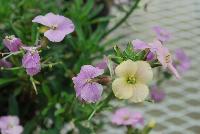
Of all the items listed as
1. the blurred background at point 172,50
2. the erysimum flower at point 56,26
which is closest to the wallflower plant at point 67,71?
the erysimum flower at point 56,26

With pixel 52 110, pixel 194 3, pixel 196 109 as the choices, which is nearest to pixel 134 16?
pixel 194 3

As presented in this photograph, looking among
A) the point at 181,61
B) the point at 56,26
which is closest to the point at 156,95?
the point at 181,61

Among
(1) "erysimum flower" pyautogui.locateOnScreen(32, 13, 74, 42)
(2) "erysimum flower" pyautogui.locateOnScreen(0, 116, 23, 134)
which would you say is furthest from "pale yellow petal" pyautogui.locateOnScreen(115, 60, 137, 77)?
(2) "erysimum flower" pyautogui.locateOnScreen(0, 116, 23, 134)

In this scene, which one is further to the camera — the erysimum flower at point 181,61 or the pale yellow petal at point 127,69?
the erysimum flower at point 181,61

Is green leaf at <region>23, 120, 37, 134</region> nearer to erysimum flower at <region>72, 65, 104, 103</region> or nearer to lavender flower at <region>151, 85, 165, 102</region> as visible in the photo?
lavender flower at <region>151, 85, 165, 102</region>

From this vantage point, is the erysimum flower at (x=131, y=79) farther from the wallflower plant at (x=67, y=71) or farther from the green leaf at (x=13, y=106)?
Result: the green leaf at (x=13, y=106)

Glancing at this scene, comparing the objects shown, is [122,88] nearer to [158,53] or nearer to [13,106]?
[158,53]

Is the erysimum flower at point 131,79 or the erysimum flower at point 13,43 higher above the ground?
the erysimum flower at point 13,43

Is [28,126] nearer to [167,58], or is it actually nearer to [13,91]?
[13,91]
